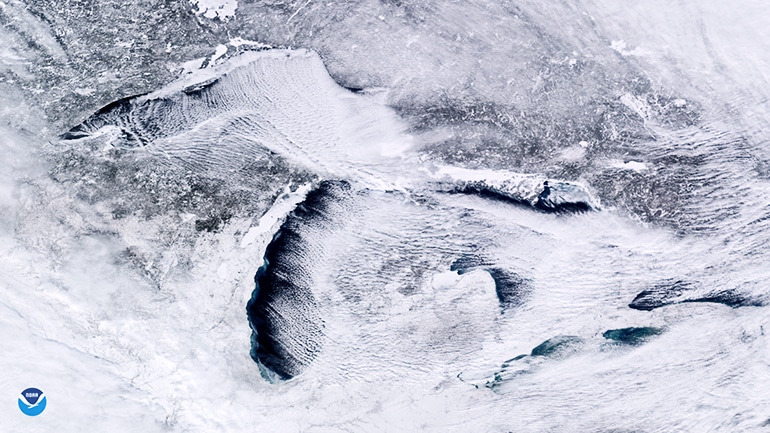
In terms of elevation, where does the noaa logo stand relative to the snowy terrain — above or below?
below

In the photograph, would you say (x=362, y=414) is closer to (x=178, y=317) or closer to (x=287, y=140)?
(x=178, y=317)

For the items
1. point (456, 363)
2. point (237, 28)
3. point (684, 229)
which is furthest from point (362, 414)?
point (237, 28)

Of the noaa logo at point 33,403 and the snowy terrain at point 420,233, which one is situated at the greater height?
the snowy terrain at point 420,233

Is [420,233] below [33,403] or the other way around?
the other way around

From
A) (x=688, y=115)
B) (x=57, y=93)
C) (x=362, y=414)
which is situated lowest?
(x=362, y=414)
